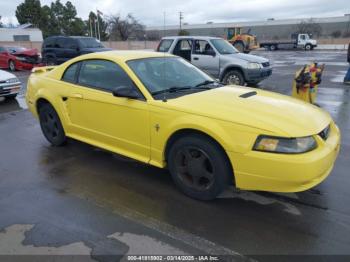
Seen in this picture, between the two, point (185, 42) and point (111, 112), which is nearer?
point (111, 112)

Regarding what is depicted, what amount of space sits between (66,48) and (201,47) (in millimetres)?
9235

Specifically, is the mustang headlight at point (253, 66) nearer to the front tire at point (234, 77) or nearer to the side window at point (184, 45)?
the front tire at point (234, 77)

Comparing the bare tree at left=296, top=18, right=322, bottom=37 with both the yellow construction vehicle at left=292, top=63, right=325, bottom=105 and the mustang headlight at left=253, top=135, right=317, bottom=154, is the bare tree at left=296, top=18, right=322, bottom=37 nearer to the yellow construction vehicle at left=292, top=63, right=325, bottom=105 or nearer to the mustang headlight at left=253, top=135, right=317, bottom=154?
the yellow construction vehicle at left=292, top=63, right=325, bottom=105

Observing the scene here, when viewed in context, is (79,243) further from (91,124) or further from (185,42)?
(185,42)

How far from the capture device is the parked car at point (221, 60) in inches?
397

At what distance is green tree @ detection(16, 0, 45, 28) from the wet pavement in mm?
56193

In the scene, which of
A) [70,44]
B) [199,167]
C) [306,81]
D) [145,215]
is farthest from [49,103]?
[70,44]

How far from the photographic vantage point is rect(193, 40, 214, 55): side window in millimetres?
10625

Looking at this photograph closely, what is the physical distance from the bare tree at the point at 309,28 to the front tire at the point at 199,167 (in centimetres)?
7913

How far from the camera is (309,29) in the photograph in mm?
76562

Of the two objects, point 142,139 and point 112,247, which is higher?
point 142,139

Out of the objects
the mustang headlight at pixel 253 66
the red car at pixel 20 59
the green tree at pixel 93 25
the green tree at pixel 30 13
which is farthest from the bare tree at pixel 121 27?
the mustang headlight at pixel 253 66

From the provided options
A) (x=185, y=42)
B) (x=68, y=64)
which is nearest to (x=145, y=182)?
(x=68, y=64)

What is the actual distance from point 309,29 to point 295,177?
8378cm
